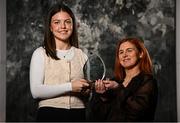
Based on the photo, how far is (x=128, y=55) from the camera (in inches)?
97.9

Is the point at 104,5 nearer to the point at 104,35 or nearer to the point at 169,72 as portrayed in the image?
the point at 104,35

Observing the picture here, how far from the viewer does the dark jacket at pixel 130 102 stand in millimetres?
2451

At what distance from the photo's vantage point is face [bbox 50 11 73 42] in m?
2.50

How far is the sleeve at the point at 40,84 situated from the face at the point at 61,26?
0.45ft

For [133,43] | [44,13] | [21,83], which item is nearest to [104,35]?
[133,43]

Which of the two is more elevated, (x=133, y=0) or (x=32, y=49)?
(x=133, y=0)

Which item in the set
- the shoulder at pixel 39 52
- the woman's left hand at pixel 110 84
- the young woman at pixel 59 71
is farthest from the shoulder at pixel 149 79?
the shoulder at pixel 39 52

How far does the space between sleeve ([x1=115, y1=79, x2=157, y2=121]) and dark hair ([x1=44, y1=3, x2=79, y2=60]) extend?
45cm

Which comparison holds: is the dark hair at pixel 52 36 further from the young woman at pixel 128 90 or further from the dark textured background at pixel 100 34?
the young woman at pixel 128 90

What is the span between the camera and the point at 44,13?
2.50m

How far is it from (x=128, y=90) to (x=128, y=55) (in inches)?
8.5

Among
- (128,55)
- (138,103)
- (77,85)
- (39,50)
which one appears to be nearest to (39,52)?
(39,50)

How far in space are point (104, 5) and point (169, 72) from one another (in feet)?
1.90

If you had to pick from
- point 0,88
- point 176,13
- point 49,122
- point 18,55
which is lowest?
point 49,122
